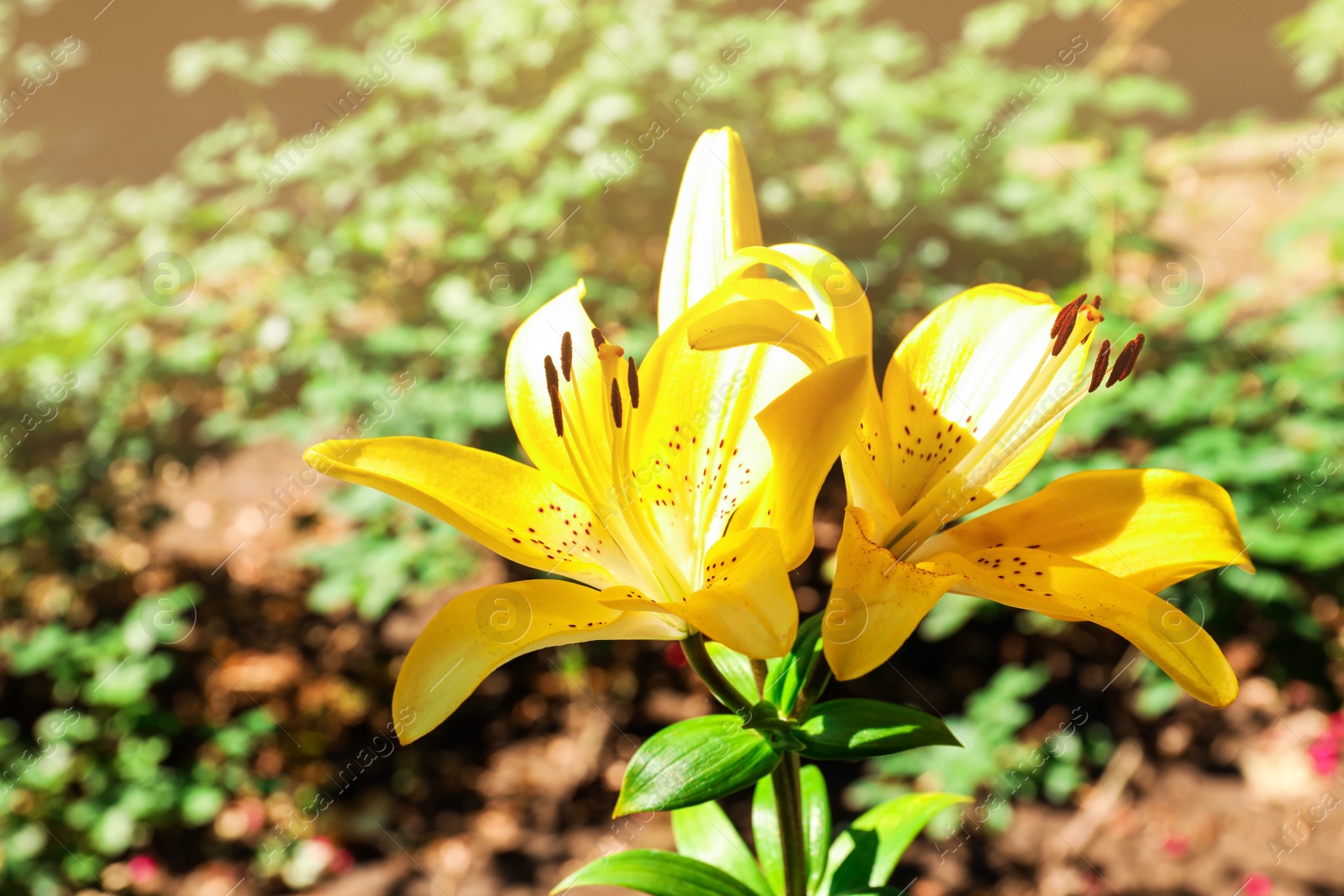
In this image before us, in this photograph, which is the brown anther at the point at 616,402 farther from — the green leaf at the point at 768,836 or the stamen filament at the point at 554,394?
the green leaf at the point at 768,836

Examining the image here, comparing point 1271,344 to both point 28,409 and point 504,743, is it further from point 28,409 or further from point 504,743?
point 28,409

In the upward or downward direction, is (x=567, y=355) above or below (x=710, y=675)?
above

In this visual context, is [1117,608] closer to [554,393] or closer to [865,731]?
[865,731]
